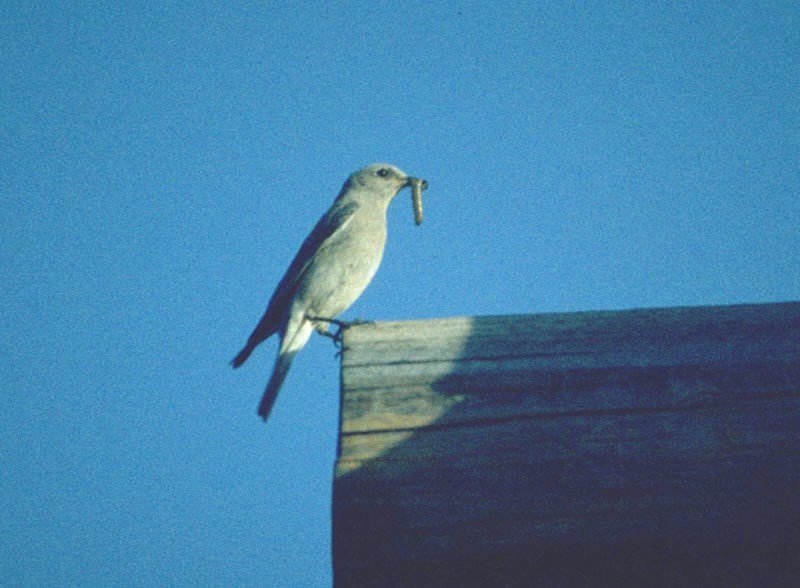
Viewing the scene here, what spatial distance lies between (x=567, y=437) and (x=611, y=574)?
266mm

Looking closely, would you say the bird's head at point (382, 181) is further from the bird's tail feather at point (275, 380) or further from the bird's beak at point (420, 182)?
the bird's tail feather at point (275, 380)

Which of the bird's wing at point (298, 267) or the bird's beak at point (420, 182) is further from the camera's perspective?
the bird's beak at point (420, 182)

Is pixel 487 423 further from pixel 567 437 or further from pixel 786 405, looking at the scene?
pixel 786 405

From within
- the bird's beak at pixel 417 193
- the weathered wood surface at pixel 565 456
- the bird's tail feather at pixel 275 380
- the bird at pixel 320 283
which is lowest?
the weathered wood surface at pixel 565 456

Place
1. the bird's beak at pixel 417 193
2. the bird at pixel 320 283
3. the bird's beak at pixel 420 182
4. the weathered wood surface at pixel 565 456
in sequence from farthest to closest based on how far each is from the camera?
the bird's beak at pixel 420 182, the bird's beak at pixel 417 193, the bird at pixel 320 283, the weathered wood surface at pixel 565 456

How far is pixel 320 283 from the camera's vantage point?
17.2 ft

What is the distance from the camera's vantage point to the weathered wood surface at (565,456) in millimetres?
999

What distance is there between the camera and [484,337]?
165 cm

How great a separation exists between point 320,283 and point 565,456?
423cm

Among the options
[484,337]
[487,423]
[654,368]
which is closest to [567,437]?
[487,423]

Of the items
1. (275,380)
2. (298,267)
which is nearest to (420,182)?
(298,267)

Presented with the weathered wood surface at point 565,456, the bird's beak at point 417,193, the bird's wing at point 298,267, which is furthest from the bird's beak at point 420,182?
the weathered wood surface at point 565,456

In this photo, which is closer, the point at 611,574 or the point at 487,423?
the point at 611,574

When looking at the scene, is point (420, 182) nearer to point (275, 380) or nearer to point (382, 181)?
point (382, 181)
